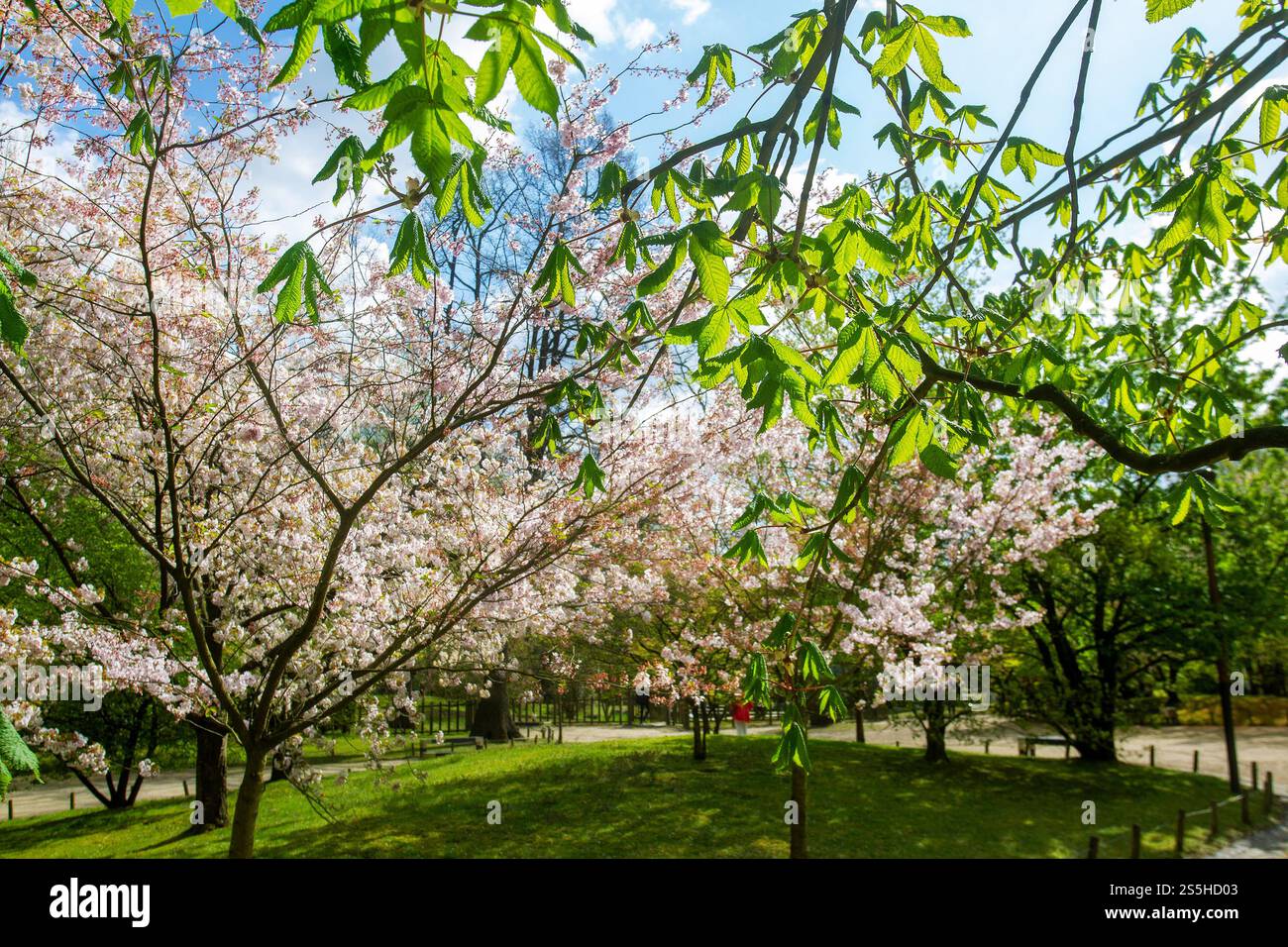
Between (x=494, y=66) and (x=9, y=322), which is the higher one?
(x=494, y=66)

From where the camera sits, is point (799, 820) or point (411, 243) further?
point (799, 820)

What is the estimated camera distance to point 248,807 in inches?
177

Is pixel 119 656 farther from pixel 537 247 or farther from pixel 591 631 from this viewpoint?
pixel 591 631

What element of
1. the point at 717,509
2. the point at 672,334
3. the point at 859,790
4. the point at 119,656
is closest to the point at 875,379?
the point at 672,334

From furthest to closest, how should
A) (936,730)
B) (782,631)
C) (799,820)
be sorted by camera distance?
1. (936,730)
2. (799,820)
3. (782,631)

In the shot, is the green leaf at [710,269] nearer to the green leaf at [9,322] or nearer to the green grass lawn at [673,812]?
the green leaf at [9,322]

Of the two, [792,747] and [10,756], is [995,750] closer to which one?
[792,747]

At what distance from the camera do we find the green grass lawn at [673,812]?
763 cm

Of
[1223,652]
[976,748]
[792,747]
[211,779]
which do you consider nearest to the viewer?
[792,747]

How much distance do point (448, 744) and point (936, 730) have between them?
346 inches

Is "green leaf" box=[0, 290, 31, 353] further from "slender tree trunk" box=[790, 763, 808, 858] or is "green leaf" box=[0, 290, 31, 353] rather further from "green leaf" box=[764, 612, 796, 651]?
"slender tree trunk" box=[790, 763, 808, 858]

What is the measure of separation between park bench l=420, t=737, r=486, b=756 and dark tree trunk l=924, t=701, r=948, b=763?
307 inches

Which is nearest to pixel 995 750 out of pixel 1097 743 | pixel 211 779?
pixel 1097 743

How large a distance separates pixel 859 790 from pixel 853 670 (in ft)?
11.6
